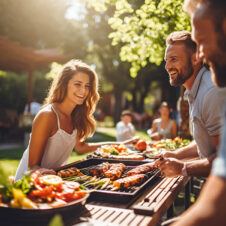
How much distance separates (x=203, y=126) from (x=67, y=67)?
2.06 metres

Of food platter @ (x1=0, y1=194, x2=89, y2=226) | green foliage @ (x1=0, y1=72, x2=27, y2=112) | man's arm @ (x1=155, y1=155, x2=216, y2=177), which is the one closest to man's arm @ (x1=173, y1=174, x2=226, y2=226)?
food platter @ (x1=0, y1=194, x2=89, y2=226)

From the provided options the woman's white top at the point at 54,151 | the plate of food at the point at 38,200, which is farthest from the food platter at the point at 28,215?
the woman's white top at the point at 54,151

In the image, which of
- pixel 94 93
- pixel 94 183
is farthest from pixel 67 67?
pixel 94 183

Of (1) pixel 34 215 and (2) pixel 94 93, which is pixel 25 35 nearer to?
(2) pixel 94 93

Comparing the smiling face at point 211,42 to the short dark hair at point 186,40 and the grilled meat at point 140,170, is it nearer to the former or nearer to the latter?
the short dark hair at point 186,40

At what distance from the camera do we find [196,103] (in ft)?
7.52

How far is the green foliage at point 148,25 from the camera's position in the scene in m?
5.06

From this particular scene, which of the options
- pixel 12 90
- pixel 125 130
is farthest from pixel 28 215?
pixel 12 90

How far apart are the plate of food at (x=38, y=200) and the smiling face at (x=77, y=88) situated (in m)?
1.66

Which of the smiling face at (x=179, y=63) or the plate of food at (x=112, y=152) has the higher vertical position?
the smiling face at (x=179, y=63)

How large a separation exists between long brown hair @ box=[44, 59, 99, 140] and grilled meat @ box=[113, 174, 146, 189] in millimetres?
1347

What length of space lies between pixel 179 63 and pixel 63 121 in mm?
1621

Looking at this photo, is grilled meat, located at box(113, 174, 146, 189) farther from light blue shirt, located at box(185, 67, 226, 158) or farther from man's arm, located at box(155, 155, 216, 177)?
light blue shirt, located at box(185, 67, 226, 158)

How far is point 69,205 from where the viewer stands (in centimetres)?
169
